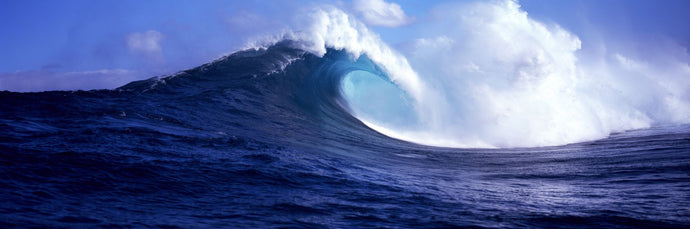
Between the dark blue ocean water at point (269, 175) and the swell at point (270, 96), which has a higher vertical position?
the swell at point (270, 96)

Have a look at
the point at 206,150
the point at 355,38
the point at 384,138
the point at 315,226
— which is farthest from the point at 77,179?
the point at 355,38

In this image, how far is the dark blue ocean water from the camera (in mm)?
4352

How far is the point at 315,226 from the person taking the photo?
4176 millimetres

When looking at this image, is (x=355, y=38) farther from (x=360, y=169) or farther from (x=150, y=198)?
(x=150, y=198)

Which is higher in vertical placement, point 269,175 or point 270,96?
point 270,96

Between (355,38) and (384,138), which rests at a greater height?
(355,38)

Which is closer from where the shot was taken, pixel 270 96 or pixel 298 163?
pixel 298 163

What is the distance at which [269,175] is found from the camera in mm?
6078

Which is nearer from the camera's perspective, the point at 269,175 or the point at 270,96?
the point at 269,175

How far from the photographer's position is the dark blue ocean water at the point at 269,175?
435 cm

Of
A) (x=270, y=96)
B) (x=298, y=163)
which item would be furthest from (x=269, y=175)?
(x=270, y=96)

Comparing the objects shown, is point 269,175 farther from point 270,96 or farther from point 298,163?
point 270,96

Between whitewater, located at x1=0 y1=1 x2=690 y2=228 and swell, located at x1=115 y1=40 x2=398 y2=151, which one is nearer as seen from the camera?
whitewater, located at x1=0 y1=1 x2=690 y2=228

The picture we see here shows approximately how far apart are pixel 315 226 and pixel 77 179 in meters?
2.68
